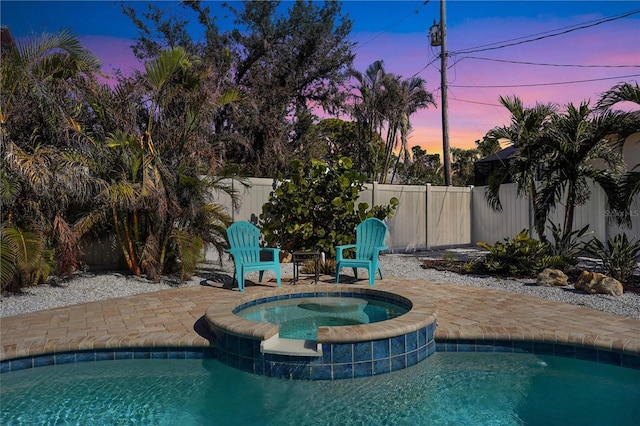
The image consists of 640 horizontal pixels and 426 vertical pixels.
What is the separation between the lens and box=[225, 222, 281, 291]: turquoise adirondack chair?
6.08m

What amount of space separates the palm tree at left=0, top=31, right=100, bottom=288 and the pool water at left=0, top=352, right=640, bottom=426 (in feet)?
8.08

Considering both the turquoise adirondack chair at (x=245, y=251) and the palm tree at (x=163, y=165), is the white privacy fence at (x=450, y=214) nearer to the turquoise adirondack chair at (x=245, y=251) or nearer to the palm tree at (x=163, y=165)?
the palm tree at (x=163, y=165)

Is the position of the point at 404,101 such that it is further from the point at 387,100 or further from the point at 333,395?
the point at 333,395

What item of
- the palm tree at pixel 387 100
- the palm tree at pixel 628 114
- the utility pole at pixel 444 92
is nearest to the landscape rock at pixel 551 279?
the palm tree at pixel 628 114

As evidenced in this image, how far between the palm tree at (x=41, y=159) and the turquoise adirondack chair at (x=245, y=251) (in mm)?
1997

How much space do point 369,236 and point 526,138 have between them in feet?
10.5

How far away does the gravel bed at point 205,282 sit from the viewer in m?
5.36

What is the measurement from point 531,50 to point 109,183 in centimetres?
1252

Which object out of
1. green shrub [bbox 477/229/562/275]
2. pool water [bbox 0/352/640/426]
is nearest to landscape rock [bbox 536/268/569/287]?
green shrub [bbox 477/229/562/275]

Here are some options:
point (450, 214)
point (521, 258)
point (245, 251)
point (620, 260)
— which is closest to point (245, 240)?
point (245, 251)

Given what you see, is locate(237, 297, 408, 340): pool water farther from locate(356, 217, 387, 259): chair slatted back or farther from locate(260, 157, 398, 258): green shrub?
locate(260, 157, 398, 258): green shrub

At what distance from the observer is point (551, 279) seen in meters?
6.38

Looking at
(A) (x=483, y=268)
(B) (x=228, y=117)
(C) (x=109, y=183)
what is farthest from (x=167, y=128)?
(B) (x=228, y=117)

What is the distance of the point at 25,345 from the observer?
3986 mm
